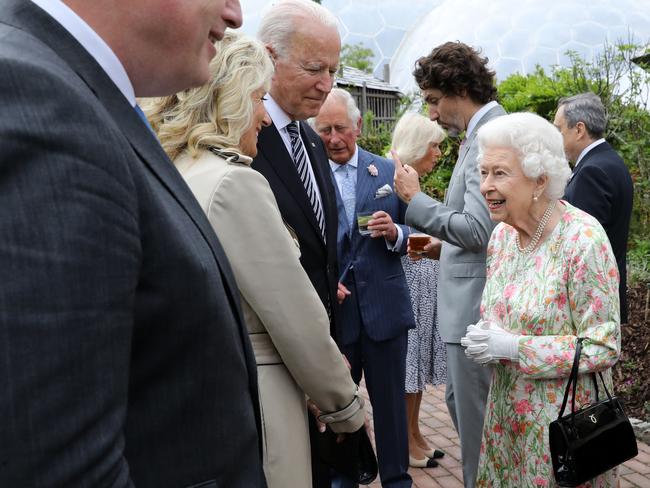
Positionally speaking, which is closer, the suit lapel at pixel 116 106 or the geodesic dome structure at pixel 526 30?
the suit lapel at pixel 116 106

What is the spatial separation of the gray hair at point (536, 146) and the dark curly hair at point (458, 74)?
0.93m

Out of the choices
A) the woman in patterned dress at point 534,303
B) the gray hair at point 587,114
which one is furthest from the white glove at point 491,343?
the gray hair at point 587,114

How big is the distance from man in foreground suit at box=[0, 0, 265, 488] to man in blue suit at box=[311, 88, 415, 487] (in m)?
2.72

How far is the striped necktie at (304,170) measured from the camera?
3033 millimetres

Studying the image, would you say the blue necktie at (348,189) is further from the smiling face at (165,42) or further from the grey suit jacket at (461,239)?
the smiling face at (165,42)

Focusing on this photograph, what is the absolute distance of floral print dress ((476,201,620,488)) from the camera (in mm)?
2658

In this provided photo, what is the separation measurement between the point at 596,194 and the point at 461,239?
2.37 metres

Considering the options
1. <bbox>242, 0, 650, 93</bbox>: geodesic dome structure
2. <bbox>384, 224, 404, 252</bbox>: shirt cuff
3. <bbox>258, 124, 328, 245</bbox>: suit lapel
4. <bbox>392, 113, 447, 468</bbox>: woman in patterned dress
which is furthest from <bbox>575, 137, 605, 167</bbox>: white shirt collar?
<bbox>242, 0, 650, 93</bbox>: geodesic dome structure

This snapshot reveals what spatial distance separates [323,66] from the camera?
3135 mm

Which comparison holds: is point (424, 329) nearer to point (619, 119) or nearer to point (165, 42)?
point (165, 42)

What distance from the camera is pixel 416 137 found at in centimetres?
524

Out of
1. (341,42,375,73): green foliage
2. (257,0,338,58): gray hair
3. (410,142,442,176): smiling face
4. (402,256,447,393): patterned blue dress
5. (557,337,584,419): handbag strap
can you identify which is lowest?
(402,256,447,393): patterned blue dress

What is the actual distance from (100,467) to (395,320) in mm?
3220

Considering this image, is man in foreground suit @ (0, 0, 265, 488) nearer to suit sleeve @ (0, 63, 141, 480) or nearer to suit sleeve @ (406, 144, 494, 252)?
suit sleeve @ (0, 63, 141, 480)
